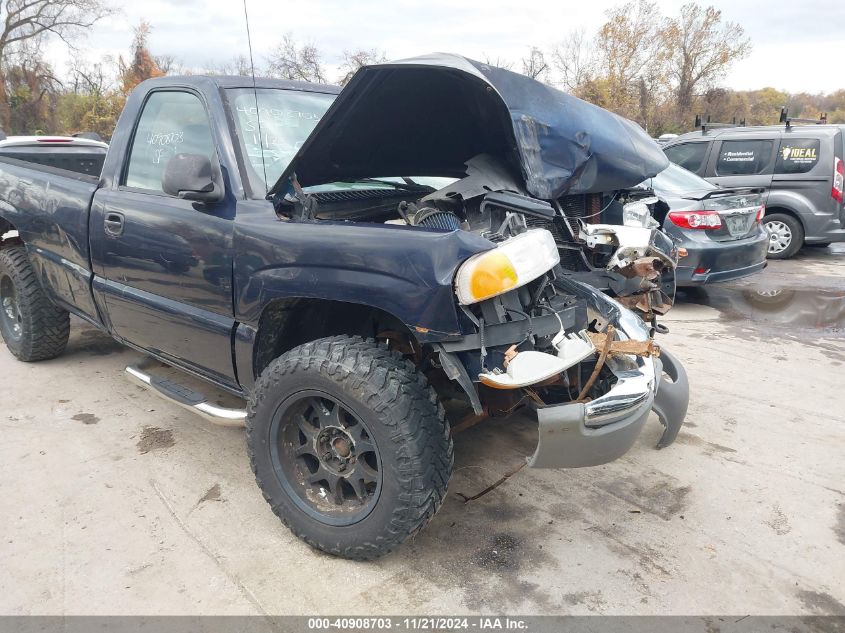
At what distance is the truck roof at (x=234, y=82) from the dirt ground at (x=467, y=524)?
77.4 inches

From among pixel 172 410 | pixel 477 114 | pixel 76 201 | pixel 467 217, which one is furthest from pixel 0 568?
pixel 477 114

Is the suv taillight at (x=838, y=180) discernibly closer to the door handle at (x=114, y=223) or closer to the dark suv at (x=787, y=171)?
the dark suv at (x=787, y=171)

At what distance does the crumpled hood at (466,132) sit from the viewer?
8.23 ft

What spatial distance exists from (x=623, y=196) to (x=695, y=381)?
159 cm

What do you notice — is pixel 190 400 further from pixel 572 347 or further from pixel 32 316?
pixel 32 316

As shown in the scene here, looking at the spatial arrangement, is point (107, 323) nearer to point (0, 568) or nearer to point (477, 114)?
point (0, 568)

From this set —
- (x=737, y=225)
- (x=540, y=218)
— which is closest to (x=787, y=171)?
(x=737, y=225)

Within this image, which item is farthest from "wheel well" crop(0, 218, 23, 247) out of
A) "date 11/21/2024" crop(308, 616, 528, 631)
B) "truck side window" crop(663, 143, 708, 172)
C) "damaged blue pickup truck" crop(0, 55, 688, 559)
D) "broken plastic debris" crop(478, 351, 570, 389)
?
"truck side window" crop(663, 143, 708, 172)

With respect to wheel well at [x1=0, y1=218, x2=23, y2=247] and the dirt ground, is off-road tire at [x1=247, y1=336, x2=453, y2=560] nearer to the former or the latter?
the dirt ground

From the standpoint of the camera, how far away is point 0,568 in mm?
2533

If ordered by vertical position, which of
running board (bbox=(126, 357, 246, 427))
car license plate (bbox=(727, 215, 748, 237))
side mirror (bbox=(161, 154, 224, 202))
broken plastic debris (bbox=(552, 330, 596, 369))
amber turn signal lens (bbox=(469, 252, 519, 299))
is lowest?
running board (bbox=(126, 357, 246, 427))

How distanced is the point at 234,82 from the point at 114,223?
1.00m

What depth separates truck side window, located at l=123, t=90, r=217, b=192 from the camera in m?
3.15

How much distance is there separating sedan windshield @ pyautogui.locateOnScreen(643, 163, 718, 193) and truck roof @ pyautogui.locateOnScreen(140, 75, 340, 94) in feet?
15.2
